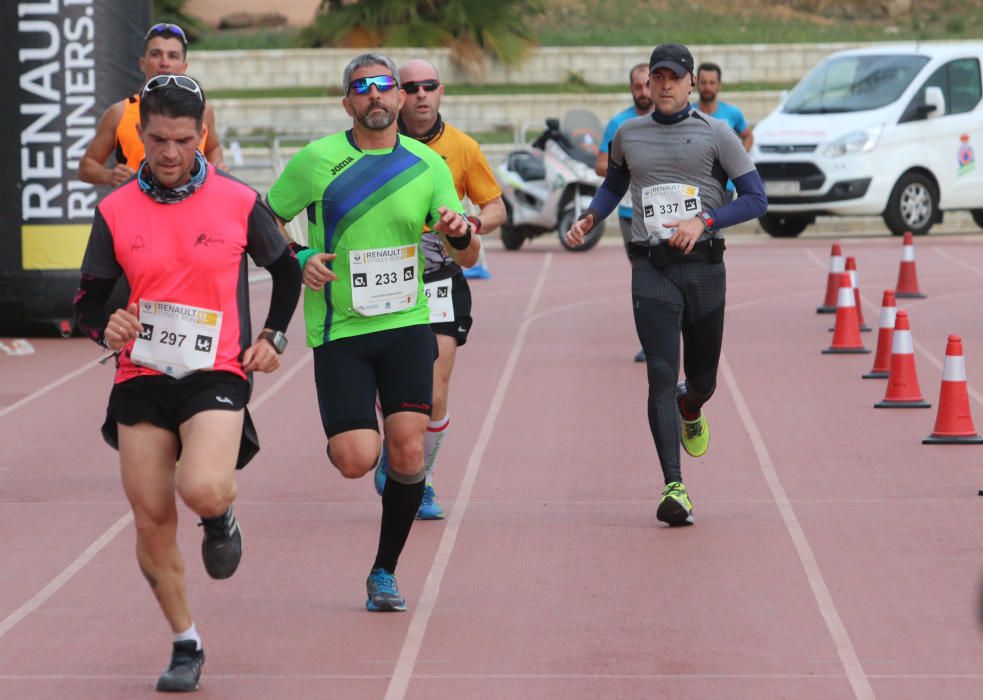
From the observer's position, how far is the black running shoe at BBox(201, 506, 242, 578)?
243 inches

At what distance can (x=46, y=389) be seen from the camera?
13.8m

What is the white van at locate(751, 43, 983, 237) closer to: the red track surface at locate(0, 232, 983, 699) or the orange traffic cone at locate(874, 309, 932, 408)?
the red track surface at locate(0, 232, 983, 699)

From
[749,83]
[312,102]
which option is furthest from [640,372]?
[749,83]

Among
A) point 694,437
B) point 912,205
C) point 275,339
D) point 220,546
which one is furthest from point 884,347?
point 912,205

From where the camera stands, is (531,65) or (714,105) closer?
(714,105)

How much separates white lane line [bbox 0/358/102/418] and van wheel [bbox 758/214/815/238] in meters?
14.1

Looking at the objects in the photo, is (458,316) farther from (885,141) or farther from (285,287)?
(885,141)

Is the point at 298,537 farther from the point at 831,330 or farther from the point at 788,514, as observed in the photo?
the point at 831,330

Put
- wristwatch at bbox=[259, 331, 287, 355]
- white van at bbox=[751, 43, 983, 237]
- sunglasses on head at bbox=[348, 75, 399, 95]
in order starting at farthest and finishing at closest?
white van at bbox=[751, 43, 983, 237] < sunglasses on head at bbox=[348, 75, 399, 95] < wristwatch at bbox=[259, 331, 287, 355]

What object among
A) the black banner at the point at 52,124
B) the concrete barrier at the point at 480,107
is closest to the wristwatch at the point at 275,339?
the black banner at the point at 52,124

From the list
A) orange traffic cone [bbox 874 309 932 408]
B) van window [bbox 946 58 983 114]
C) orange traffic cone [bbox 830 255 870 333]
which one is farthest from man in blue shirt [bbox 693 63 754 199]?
van window [bbox 946 58 983 114]

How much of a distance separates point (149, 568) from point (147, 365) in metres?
0.62

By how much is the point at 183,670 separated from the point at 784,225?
22.1 meters

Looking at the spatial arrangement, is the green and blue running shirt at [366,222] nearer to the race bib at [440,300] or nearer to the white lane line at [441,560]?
the white lane line at [441,560]
